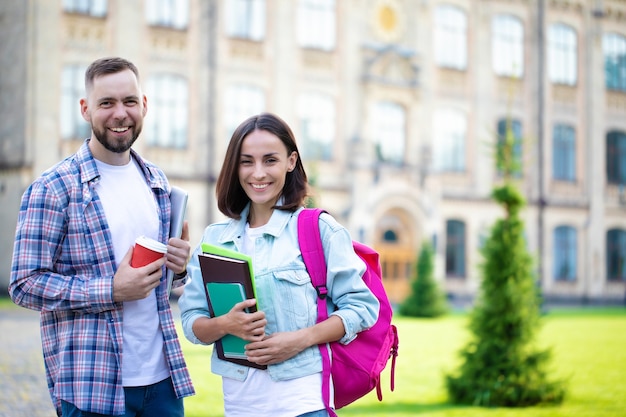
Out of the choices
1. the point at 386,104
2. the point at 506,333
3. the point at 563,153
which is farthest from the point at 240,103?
the point at 506,333

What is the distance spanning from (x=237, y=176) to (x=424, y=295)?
62.0 feet

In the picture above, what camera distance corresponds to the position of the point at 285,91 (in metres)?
24.6

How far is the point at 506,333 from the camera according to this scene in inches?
355

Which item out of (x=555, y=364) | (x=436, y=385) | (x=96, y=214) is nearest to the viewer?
(x=96, y=214)

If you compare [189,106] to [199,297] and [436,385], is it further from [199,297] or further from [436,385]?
[199,297]

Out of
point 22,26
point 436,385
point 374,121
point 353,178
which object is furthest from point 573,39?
point 436,385

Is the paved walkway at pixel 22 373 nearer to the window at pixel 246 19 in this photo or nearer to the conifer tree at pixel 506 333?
the conifer tree at pixel 506 333

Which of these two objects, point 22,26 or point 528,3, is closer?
point 22,26

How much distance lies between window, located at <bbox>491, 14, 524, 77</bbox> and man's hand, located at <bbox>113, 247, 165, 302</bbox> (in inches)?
1091

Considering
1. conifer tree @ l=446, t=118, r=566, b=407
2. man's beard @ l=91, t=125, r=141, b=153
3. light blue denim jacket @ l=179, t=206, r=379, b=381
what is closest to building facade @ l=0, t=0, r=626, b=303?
conifer tree @ l=446, t=118, r=566, b=407

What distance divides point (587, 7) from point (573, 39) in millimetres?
1543

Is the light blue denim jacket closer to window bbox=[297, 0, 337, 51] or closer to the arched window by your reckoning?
the arched window

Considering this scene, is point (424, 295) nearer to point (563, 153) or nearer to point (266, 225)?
point (563, 153)

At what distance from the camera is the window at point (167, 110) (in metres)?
22.8
